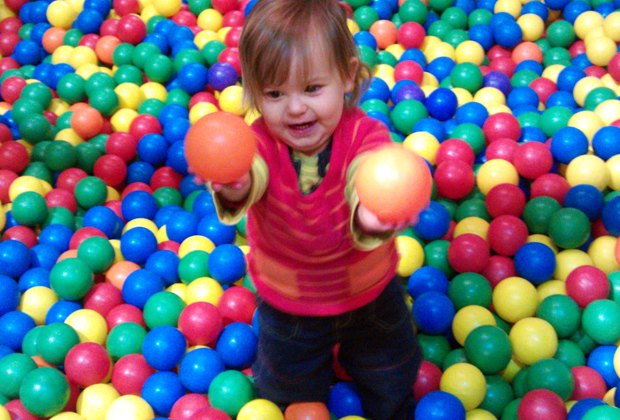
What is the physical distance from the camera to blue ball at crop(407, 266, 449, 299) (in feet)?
5.57

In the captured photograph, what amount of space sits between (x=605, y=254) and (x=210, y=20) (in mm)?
1560

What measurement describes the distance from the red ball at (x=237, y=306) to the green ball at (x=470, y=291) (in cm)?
44

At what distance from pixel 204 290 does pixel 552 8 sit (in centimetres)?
158

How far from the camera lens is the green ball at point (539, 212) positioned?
5.86ft

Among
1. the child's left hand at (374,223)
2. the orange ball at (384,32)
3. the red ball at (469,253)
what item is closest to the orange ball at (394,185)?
the child's left hand at (374,223)

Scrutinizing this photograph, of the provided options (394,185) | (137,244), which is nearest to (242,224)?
(137,244)

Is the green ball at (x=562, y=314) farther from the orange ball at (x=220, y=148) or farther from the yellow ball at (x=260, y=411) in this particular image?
the orange ball at (x=220, y=148)

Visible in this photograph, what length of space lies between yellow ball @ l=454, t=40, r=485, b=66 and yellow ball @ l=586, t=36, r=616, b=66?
325mm

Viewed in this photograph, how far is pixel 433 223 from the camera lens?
1813 millimetres

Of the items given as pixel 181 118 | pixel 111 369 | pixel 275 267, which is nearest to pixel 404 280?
pixel 275 267

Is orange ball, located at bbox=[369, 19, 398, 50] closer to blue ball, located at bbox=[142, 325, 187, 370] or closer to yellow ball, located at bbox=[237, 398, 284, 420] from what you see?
blue ball, located at bbox=[142, 325, 187, 370]

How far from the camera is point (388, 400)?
4.68 feet

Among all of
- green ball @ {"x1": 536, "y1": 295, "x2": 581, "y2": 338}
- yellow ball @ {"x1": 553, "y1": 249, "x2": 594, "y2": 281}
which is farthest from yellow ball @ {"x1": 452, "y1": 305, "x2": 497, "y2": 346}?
yellow ball @ {"x1": 553, "y1": 249, "x2": 594, "y2": 281}

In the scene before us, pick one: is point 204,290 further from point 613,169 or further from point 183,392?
point 613,169
